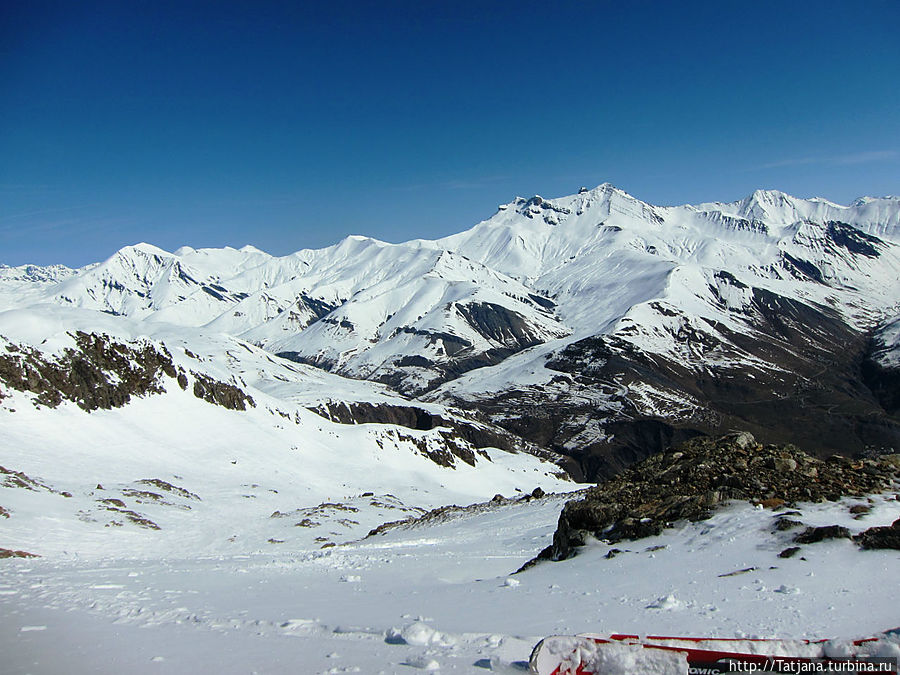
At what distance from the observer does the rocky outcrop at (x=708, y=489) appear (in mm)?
16562

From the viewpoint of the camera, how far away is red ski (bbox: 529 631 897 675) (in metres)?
6.05

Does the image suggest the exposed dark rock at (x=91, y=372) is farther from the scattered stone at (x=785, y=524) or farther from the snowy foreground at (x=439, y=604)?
the scattered stone at (x=785, y=524)

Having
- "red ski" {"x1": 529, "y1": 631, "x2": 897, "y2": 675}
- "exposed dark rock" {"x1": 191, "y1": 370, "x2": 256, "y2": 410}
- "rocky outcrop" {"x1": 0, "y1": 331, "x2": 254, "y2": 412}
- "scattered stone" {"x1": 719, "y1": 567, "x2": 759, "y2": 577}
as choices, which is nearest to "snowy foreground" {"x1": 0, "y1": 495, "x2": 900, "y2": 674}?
"scattered stone" {"x1": 719, "y1": 567, "x2": 759, "y2": 577}

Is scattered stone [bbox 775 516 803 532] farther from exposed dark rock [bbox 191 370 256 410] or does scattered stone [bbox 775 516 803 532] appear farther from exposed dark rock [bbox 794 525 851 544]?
exposed dark rock [bbox 191 370 256 410]

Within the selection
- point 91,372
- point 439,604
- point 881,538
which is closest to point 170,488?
point 91,372

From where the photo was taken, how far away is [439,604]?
11898 millimetres

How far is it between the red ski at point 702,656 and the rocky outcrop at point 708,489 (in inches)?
311

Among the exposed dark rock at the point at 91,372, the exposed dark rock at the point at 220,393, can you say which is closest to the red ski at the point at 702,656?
the exposed dark rock at the point at 91,372

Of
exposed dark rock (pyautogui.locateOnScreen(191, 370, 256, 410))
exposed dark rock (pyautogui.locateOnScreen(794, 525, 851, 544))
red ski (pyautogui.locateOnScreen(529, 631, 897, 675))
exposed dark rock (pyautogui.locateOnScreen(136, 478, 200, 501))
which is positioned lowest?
exposed dark rock (pyautogui.locateOnScreen(136, 478, 200, 501))

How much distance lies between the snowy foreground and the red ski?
41.8 inches

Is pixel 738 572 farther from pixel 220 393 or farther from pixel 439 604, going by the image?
pixel 220 393

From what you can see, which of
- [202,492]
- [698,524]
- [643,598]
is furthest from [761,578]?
[202,492]

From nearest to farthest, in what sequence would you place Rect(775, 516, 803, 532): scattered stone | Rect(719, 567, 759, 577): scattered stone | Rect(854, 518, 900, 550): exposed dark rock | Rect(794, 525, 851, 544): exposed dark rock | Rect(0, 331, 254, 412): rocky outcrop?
Rect(854, 518, 900, 550): exposed dark rock < Rect(719, 567, 759, 577): scattered stone < Rect(794, 525, 851, 544): exposed dark rock < Rect(775, 516, 803, 532): scattered stone < Rect(0, 331, 254, 412): rocky outcrop

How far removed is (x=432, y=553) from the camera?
2131 centimetres
